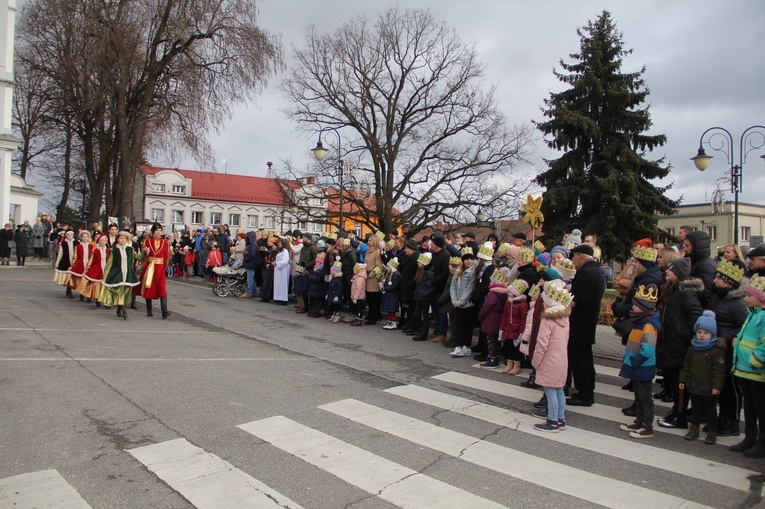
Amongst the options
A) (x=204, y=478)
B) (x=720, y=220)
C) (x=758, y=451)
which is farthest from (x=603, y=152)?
(x=720, y=220)

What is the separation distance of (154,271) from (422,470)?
31.8 ft

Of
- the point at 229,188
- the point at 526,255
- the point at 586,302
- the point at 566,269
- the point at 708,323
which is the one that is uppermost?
the point at 229,188

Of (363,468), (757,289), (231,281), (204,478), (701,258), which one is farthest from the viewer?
(231,281)

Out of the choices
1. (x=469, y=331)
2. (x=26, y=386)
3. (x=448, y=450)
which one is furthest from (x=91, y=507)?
(x=469, y=331)

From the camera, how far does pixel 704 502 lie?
4.68 m

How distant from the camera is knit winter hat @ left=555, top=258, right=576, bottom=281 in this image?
713 centimetres

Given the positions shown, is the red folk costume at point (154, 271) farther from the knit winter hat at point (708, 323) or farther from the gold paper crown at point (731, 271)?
the gold paper crown at point (731, 271)

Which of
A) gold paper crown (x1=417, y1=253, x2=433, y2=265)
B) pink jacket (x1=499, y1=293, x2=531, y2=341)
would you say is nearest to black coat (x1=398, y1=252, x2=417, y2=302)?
gold paper crown (x1=417, y1=253, x2=433, y2=265)

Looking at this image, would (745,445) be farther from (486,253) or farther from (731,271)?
(486,253)

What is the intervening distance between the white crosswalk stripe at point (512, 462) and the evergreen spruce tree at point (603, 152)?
2452cm

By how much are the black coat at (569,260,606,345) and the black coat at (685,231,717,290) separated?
1.31 m

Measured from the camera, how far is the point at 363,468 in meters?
5.09

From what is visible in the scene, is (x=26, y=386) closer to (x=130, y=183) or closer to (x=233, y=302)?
(x=233, y=302)

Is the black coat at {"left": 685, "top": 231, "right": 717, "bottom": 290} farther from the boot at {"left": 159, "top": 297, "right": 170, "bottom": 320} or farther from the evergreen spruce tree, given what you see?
the evergreen spruce tree
